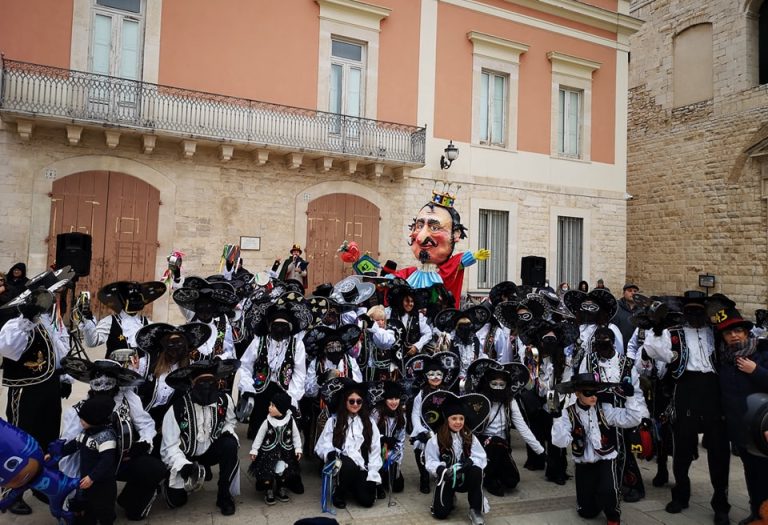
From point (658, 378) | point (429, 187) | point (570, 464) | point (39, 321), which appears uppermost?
point (429, 187)

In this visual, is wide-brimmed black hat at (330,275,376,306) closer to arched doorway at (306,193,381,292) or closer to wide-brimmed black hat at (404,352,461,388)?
wide-brimmed black hat at (404,352,461,388)

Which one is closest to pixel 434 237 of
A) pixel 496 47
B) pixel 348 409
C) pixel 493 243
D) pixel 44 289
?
pixel 348 409

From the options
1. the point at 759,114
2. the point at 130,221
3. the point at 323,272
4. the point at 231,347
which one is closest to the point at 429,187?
the point at 323,272

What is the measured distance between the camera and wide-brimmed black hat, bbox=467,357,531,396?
17.3 feet

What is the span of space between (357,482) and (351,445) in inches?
12.4

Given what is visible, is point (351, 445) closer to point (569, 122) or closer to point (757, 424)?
point (757, 424)

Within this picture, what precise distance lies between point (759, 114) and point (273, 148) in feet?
49.7

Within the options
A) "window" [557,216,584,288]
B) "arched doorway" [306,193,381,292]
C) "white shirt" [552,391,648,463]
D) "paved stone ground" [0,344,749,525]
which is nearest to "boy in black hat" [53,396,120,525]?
"paved stone ground" [0,344,749,525]

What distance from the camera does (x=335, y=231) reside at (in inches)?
547

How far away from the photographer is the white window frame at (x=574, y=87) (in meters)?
16.7

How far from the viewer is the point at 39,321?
4625 millimetres

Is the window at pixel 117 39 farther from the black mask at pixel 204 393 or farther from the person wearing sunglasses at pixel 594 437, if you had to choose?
the person wearing sunglasses at pixel 594 437

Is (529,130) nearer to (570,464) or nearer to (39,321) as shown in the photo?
(570,464)

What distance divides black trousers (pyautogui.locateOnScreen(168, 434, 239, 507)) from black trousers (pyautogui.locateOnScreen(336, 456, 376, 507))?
916 mm
